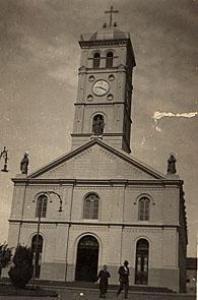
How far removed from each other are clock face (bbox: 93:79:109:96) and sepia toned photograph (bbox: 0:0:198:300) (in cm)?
277

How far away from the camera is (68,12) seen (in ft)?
27.5

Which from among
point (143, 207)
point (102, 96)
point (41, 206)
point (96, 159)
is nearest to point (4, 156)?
point (41, 206)

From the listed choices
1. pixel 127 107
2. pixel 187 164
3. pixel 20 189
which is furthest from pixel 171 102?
pixel 127 107

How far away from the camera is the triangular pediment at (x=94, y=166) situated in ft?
51.8

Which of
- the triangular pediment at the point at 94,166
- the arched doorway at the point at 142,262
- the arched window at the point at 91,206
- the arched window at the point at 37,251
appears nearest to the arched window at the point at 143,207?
the triangular pediment at the point at 94,166

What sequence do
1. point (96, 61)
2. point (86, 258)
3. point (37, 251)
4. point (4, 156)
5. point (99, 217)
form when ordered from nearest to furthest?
point (4, 156) < point (99, 217) < point (37, 251) < point (86, 258) < point (96, 61)

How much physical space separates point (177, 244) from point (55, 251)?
11.4 feet

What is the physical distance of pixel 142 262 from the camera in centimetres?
1492

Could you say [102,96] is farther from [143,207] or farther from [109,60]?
[143,207]

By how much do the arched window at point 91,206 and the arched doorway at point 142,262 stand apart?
1.49 metres

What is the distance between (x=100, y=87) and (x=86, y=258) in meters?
6.04

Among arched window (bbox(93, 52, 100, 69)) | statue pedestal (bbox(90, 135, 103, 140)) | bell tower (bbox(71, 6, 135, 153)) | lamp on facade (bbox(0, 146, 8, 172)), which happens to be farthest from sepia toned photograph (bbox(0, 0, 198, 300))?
arched window (bbox(93, 52, 100, 69))

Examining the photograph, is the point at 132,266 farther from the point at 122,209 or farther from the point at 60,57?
the point at 60,57

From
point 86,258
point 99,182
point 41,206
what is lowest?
point 86,258
